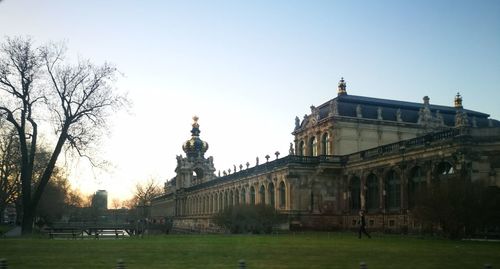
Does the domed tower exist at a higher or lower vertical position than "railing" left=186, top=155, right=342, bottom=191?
higher

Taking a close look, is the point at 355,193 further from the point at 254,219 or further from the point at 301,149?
the point at 301,149

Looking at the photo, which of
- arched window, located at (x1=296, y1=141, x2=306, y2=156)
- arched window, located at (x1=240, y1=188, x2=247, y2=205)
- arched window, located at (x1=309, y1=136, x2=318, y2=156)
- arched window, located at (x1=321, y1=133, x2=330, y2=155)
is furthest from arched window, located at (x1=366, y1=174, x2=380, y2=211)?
arched window, located at (x1=240, y1=188, x2=247, y2=205)

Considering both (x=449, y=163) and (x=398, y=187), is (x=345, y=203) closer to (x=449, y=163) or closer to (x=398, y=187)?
(x=398, y=187)

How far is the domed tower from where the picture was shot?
119312mm

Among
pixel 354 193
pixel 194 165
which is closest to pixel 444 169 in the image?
pixel 354 193

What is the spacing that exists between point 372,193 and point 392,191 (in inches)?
144

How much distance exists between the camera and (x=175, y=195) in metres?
122

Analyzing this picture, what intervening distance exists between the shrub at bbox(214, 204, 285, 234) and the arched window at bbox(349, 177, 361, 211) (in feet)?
24.7

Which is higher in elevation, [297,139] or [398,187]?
[297,139]

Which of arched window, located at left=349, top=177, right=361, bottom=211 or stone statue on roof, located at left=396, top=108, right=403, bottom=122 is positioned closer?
arched window, located at left=349, top=177, right=361, bottom=211

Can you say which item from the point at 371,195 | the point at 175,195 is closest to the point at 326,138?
the point at 371,195

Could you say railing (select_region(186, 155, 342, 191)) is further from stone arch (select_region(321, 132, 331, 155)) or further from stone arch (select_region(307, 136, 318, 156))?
stone arch (select_region(307, 136, 318, 156))

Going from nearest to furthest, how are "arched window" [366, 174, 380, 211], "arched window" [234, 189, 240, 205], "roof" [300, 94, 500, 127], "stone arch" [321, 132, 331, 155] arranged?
1. "arched window" [366, 174, 380, 211]
2. "roof" [300, 94, 500, 127]
3. "stone arch" [321, 132, 331, 155]
4. "arched window" [234, 189, 240, 205]

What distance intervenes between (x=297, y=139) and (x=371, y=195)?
2117 centimetres
